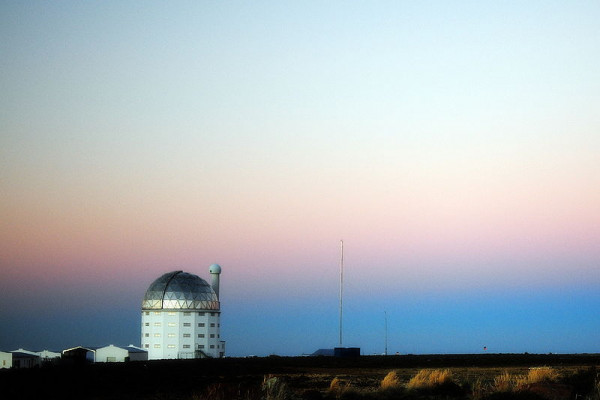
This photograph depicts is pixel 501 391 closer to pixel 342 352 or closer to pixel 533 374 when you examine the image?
pixel 533 374

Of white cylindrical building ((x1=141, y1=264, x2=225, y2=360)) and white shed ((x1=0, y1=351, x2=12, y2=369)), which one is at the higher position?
white cylindrical building ((x1=141, y1=264, x2=225, y2=360))

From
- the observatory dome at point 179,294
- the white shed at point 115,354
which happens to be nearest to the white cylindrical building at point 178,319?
the observatory dome at point 179,294

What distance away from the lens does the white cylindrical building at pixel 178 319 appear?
263ft

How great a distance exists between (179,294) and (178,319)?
7.79ft

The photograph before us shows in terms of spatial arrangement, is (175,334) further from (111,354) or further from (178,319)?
(111,354)

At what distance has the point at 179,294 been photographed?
3187 inches

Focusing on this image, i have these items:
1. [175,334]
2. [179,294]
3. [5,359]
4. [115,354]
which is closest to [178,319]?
[175,334]

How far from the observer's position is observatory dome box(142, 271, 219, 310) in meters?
80.8

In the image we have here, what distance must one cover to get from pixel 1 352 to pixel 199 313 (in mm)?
18207

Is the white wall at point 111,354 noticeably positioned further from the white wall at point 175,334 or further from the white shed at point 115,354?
the white wall at point 175,334

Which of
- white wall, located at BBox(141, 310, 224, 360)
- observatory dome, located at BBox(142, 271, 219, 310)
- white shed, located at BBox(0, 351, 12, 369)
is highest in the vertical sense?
observatory dome, located at BBox(142, 271, 219, 310)

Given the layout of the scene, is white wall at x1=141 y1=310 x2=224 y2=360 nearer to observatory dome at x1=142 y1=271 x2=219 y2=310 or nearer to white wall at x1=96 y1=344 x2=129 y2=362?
observatory dome at x1=142 y1=271 x2=219 y2=310

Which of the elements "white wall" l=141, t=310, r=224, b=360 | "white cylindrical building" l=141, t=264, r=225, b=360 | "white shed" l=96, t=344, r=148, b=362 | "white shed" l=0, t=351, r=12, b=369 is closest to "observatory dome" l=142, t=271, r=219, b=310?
"white cylindrical building" l=141, t=264, r=225, b=360

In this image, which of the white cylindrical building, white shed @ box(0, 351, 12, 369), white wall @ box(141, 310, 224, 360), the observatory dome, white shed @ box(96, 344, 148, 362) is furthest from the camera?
the observatory dome
